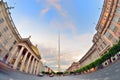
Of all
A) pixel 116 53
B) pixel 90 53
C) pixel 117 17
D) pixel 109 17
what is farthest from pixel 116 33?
pixel 90 53

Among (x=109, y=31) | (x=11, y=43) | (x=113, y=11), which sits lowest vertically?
(x=11, y=43)

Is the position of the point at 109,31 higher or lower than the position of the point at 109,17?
lower

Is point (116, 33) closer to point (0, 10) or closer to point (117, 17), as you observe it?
point (117, 17)

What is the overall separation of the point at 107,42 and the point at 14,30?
42662 mm

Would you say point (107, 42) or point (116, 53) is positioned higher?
point (107, 42)

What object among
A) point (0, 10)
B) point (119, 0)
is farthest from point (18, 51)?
point (119, 0)

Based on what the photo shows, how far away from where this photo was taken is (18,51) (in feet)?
222

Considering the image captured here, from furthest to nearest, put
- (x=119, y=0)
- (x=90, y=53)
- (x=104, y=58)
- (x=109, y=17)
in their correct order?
(x=90, y=53) → (x=109, y=17) → (x=119, y=0) → (x=104, y=58)

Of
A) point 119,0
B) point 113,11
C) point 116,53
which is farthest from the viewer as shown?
A: point 113,11

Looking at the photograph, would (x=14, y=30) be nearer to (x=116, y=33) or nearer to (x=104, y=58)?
(x=104, y=58)

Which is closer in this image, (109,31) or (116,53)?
(116,53)

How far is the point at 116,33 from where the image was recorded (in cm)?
5747

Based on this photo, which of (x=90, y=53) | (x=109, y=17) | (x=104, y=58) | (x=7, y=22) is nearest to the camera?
(x=104, y=58)

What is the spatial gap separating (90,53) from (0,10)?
68341mm
